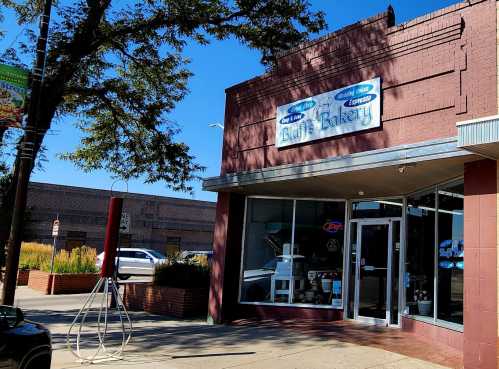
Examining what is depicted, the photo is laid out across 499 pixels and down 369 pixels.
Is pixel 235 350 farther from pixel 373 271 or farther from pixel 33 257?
pixel 33 257

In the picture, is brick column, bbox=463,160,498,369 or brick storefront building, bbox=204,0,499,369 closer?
brick column, bbox=463,160,498,369

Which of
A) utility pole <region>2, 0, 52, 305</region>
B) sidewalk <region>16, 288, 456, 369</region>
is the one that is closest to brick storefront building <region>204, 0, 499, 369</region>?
sidewalk <region>16, 288, 456, 369</region>

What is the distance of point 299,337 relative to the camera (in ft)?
33.4

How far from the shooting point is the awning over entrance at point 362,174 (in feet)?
27.3

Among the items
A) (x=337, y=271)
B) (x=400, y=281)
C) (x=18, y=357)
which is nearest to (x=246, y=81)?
(x=337, y=271)

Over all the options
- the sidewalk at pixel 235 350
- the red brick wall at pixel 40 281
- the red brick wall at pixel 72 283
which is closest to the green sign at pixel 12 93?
the sidewalk at pixel 235 350

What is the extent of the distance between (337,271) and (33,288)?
1359 cm

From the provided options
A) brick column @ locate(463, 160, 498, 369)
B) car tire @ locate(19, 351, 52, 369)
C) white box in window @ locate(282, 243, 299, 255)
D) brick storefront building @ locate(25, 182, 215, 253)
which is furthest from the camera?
brick storefront building @ locate(25, 182, 215, 253)

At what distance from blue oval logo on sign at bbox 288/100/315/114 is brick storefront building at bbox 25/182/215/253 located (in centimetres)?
2560

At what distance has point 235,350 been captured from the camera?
9.12 metres

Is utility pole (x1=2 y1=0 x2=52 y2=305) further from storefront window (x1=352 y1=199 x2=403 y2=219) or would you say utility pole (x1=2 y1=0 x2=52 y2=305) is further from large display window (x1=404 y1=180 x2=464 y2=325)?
large display window (x1=404 y1=180 x2=464 y2=325)

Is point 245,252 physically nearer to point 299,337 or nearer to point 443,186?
point 299,337

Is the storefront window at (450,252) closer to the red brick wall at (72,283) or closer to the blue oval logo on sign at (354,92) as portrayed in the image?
the blue oval logo on sign at (354,92)

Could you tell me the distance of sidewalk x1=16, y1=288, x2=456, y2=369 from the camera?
8016 millimetres
